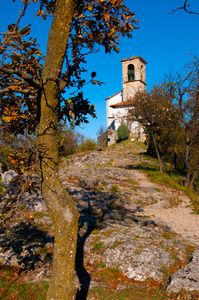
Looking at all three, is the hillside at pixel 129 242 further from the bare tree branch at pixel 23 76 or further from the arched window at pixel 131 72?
the arched window at pixel 131 72

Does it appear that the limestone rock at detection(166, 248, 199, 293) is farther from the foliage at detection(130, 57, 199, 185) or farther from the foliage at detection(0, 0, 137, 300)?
the foliage at detection(130, 57, 199, 185)

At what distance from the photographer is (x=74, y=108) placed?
4852 mm

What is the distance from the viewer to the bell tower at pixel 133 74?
127ft

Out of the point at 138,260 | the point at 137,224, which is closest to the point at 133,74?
the point at 137,224

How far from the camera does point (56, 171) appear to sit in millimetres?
3795

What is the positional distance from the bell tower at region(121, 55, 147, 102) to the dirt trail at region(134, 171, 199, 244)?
26912mm

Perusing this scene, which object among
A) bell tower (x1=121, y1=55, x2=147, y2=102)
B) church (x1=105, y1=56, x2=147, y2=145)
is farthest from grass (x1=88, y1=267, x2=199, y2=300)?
bell tower (x1=121, y1=55, x2=147, y2=102)

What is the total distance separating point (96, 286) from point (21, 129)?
12.4 feet

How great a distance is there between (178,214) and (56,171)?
9.65m

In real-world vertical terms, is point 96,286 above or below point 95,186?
below

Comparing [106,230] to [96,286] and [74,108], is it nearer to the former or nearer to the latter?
[96,286]

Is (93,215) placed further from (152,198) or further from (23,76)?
(23,76)

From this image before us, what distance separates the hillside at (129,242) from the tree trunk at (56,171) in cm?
164

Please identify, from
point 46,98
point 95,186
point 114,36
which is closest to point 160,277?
point 46,98
